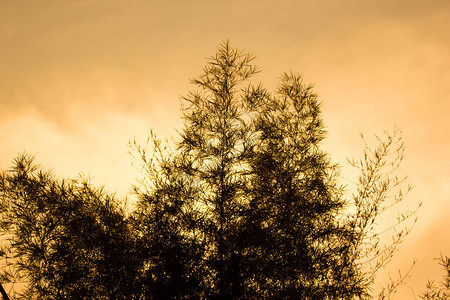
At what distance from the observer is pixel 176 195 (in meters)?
7.43

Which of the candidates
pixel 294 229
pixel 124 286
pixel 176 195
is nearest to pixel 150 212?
pixel 176 195

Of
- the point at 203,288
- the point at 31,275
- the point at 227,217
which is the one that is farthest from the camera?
the point at 31,275

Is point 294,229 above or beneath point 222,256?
above

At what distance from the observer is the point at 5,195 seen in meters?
8.51

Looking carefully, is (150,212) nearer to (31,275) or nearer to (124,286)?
(124,286)

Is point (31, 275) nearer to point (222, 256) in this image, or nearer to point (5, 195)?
point (5, 195)

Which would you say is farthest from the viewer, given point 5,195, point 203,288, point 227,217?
point 5,195

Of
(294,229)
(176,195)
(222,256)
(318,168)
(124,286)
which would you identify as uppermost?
(318,168)

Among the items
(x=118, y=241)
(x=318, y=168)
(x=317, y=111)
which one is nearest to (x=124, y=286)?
(x=118, y=241)

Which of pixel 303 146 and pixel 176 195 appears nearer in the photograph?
pixel 176 195

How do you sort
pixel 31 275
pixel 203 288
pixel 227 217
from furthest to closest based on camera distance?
pixel 31 275, pixel 227 217, pixel 203 288

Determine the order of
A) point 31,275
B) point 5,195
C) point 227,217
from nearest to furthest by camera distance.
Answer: point 227,217 → point 31,275 → point 5,195

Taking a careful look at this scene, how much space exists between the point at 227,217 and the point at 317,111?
150 inches

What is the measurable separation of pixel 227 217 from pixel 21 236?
16.7ft
